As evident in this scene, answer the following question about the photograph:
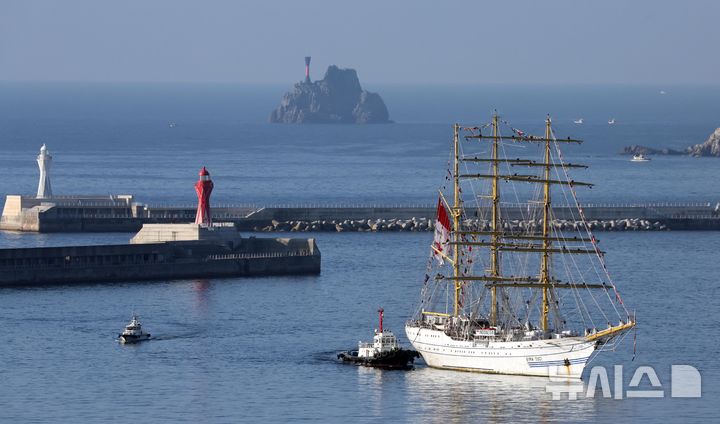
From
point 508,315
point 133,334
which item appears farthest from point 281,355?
point 508,315

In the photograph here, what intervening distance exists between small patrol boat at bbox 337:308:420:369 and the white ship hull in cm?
64

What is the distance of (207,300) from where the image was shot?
92500 mm

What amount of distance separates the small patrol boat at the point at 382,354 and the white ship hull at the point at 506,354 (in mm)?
A: 641

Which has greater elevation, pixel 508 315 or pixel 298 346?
pixel 508 315

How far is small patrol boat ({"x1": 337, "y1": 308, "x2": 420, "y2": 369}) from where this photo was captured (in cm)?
7519

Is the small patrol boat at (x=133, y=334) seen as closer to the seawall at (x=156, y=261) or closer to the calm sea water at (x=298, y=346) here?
the calm sea water at (x=298, y=346)

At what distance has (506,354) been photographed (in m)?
73.4

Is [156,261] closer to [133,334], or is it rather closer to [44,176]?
[133,334]

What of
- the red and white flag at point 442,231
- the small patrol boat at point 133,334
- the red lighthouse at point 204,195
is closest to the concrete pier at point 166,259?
the red lighthouse at point 204,195

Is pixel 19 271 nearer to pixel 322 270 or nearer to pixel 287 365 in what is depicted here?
pixel 322 270

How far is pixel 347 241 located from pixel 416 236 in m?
5.20

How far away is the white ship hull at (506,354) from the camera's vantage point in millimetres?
72062

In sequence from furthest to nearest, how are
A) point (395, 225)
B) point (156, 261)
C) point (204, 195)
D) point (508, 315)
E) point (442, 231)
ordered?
1. point (395, 225)
2. point (204, 195)
3. point (156, 261)
4. point (442, 231)
5. point (508, 315)

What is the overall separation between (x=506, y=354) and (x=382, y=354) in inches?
186
